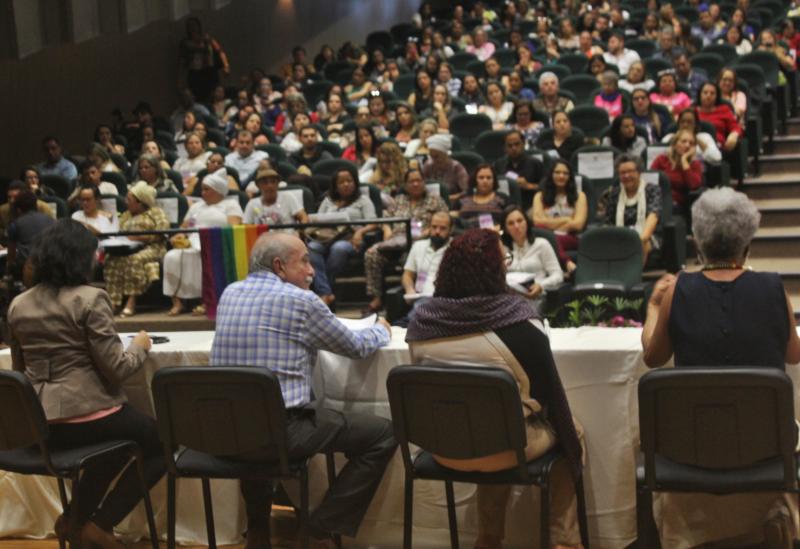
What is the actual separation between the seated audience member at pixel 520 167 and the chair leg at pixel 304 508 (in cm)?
525

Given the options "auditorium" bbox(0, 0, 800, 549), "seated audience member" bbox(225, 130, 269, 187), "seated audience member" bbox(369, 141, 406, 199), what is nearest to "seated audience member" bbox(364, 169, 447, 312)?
"auditorium" bbox(0, 0, 800, 549)

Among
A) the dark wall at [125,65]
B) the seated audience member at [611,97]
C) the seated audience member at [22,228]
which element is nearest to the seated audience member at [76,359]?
the seated audience member at [22,228]

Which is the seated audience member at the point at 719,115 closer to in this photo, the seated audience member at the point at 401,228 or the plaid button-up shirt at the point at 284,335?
the seated audience member at the point at 401,228

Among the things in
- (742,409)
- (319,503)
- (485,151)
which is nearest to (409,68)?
(485,151)

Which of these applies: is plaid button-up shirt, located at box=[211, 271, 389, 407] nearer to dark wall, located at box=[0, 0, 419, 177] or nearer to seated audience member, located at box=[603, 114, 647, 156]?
seated audience member, located at box=[603, 114, 647, 156]

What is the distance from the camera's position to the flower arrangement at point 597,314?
16.3 feet

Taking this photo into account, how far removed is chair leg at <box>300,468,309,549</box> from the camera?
11.6 ft

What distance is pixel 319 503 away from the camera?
4121 millimetres

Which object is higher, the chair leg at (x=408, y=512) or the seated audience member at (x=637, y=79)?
the seated audience member at (x=637, y=79)

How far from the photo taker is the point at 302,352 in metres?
3.70

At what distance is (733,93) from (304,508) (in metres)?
7.12

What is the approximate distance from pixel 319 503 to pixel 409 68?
10.8 metres

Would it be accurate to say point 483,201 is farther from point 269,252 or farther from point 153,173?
point 269,252

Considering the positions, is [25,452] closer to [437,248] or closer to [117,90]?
[437,248]
